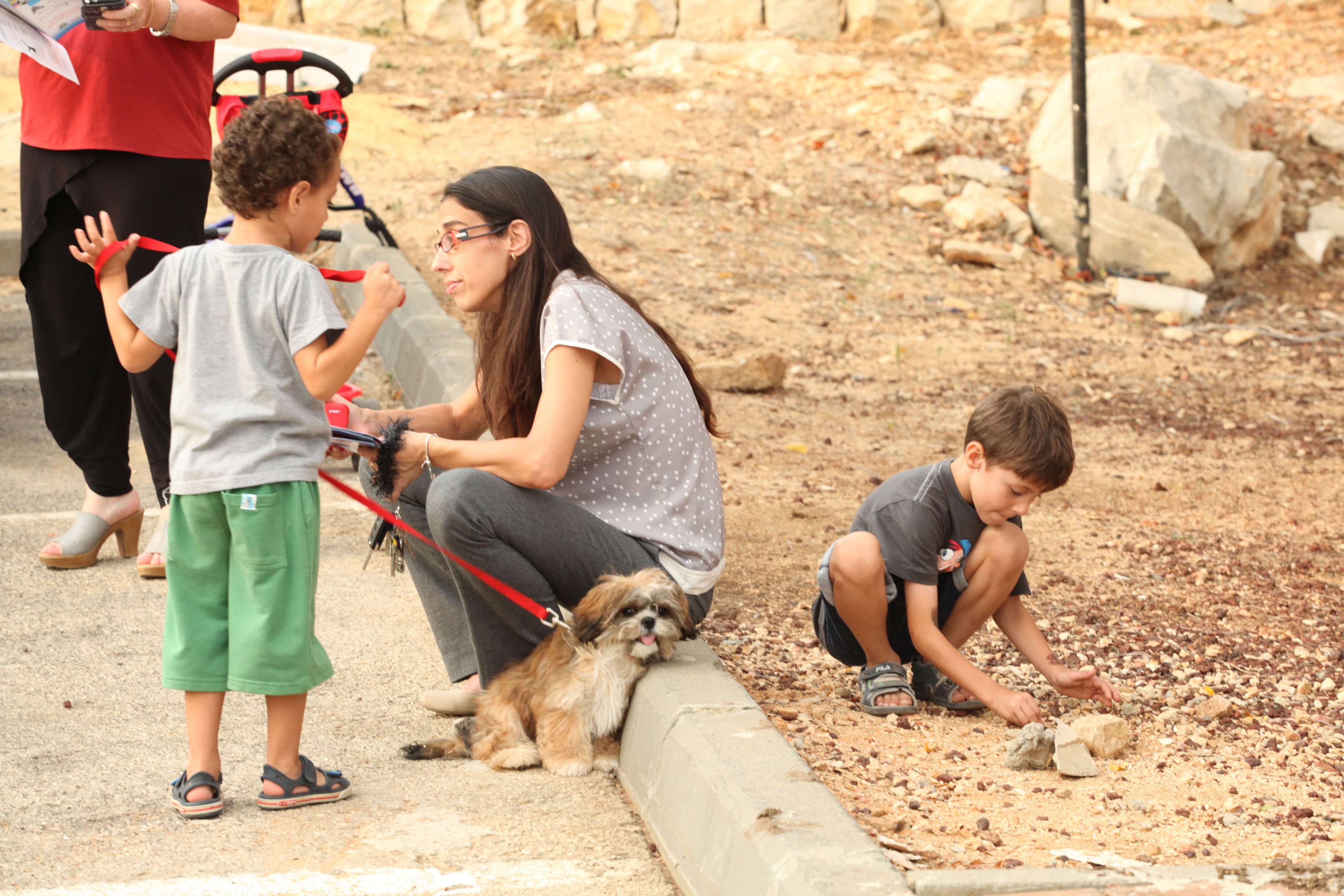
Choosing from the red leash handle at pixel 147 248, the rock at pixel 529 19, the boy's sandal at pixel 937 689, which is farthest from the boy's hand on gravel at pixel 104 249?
the rock at pixel 529 19

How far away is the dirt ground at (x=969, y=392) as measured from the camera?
3057mm

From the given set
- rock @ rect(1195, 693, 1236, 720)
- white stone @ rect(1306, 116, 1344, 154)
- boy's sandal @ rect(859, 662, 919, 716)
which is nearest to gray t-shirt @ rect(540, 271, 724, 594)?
boy's sandal @ rect(859, 662, 919, 716)

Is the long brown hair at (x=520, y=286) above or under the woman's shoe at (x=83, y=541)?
above

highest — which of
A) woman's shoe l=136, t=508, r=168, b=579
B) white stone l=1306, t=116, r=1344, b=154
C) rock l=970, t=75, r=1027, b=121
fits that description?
rock l=970, t=75, r=1027, b=121

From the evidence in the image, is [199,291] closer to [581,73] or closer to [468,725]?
[468,725]

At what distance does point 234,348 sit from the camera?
2.82 m

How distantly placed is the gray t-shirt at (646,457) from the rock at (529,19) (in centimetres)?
1380

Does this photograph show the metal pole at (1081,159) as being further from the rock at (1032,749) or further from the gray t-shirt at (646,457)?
the rock at (1032,749)

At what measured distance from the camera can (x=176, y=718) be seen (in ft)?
11.3

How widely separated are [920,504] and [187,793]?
6.12ft

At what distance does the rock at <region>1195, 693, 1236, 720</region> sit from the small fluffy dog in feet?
4.49

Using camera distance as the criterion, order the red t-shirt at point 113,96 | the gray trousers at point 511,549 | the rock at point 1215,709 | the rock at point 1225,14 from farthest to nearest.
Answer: the rock at point 1225,14 → the red t-shirt at point 113,96 → the rock at point 1215,709 → the gray trousers at point 511,549

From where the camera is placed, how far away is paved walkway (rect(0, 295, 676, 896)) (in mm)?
2666

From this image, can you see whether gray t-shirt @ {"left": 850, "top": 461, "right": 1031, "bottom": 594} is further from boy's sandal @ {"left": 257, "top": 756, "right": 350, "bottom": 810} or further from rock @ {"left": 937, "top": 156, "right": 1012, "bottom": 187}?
rock @ {"left": 937, "top": 156, "right": 1012, "bottom": 187}
